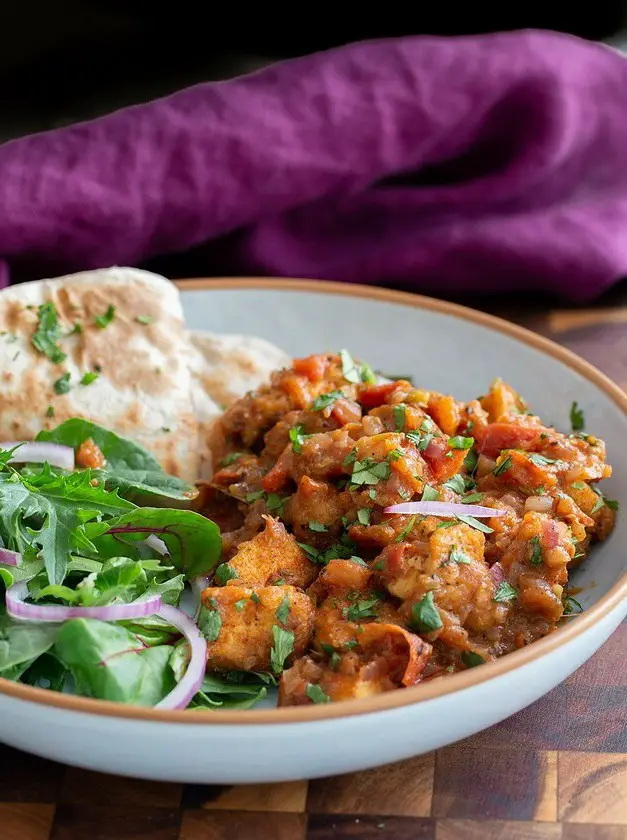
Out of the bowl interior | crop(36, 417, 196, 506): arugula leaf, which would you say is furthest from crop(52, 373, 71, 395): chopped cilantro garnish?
the bowl interior

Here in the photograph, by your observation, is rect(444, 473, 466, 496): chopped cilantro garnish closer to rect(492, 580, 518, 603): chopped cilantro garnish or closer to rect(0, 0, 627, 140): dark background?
rect(492, 580, 518, 603): chopped cilantro garnish

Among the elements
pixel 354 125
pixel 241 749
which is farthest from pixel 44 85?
pixel 241 749

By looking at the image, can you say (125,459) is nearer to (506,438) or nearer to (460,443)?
(460,443)

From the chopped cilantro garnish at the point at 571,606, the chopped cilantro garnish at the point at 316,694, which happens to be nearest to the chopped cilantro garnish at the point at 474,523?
the chopped cilantro garnish at the point at 571,606

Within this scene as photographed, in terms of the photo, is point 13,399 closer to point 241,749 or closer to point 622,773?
point 241,749

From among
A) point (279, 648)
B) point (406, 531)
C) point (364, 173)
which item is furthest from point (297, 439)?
point (364, 173)

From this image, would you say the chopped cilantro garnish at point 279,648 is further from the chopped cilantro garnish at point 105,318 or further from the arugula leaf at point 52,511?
the chopped cilantro garnish at point 105,318

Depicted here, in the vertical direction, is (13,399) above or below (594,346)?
above
